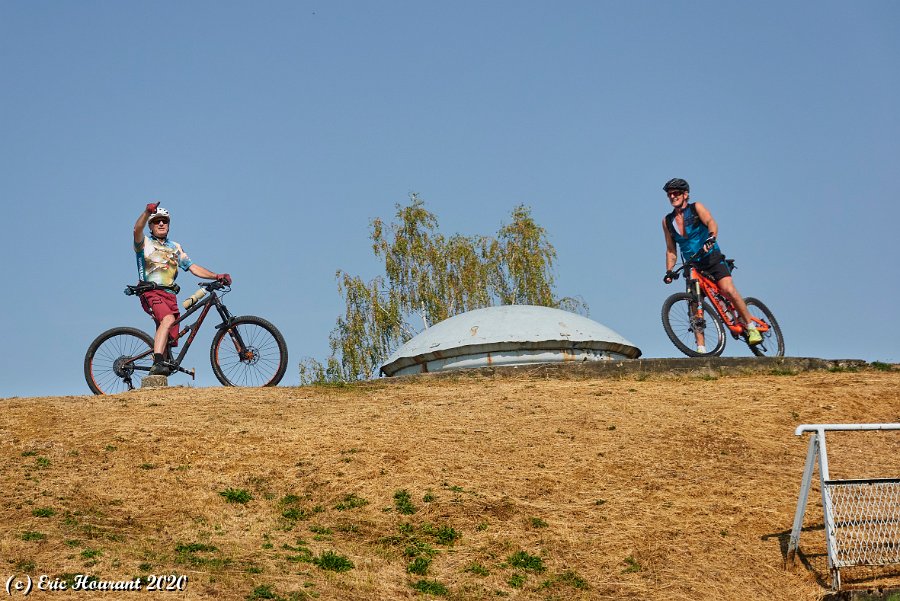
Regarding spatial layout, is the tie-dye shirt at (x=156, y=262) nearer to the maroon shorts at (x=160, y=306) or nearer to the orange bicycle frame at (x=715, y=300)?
the maroon shorts at (x=160, y=306)

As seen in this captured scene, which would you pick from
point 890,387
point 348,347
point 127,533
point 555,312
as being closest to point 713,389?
point 890,387

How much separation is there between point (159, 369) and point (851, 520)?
8193mm

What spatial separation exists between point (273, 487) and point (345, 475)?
70 cm

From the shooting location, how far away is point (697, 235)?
46.0ft

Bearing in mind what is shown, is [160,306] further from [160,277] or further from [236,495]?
[236,495]

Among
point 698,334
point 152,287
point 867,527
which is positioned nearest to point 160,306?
point 152,287

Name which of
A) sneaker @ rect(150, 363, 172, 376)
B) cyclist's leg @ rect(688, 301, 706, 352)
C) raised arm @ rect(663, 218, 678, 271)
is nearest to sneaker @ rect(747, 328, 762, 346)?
cyclist's leg @ rect(688, 301, 706, 352)

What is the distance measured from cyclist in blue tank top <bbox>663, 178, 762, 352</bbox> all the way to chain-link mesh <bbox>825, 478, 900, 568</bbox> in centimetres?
507

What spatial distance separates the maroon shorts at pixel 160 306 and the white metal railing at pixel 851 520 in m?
7.81

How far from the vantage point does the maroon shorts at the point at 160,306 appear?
1305 centimetres

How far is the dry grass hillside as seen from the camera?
8078 millimetres

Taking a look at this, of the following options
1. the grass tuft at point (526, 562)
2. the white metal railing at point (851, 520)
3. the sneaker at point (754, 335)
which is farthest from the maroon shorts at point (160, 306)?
the white metal railing at point (851, 520)

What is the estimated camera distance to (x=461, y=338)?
1580 cm

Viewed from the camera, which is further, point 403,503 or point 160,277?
point 160,277
